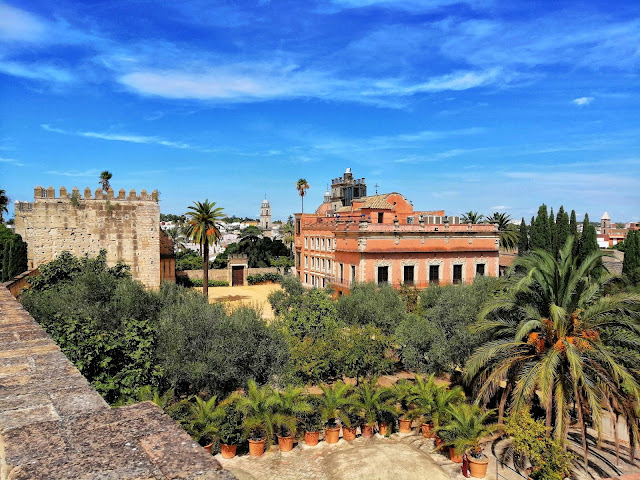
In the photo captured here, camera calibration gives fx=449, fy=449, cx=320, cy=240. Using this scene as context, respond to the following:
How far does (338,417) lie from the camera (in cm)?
1445

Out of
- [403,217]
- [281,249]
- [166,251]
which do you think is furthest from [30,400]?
[281,249]

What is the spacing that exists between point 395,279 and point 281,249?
38663 millimetres

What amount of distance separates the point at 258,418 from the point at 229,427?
2.96 feet

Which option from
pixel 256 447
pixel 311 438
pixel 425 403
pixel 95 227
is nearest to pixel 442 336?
pixel 425 403

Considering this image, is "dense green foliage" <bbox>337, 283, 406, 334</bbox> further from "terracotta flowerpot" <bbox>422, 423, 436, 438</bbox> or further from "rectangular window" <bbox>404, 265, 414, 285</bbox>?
"rectangular window" <bbox>404, 265, 414, 285</bbox>

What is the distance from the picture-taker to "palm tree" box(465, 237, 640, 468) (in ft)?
36.7

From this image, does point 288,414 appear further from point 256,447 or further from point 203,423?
point 203,423

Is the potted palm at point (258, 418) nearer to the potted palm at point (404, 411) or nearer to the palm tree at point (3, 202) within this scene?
the potted palm at point (404, 411)

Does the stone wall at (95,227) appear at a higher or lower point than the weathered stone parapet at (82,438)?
higher

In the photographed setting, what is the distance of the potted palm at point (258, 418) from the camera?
12.9 metres

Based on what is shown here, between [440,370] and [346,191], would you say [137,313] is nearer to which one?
[440,370]

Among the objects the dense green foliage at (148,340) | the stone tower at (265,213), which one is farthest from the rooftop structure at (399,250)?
the stone tower at (265,213)

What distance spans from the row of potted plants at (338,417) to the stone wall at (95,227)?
15305 millimetres

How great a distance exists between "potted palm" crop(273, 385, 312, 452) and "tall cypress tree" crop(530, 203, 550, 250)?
4201 centimetres
